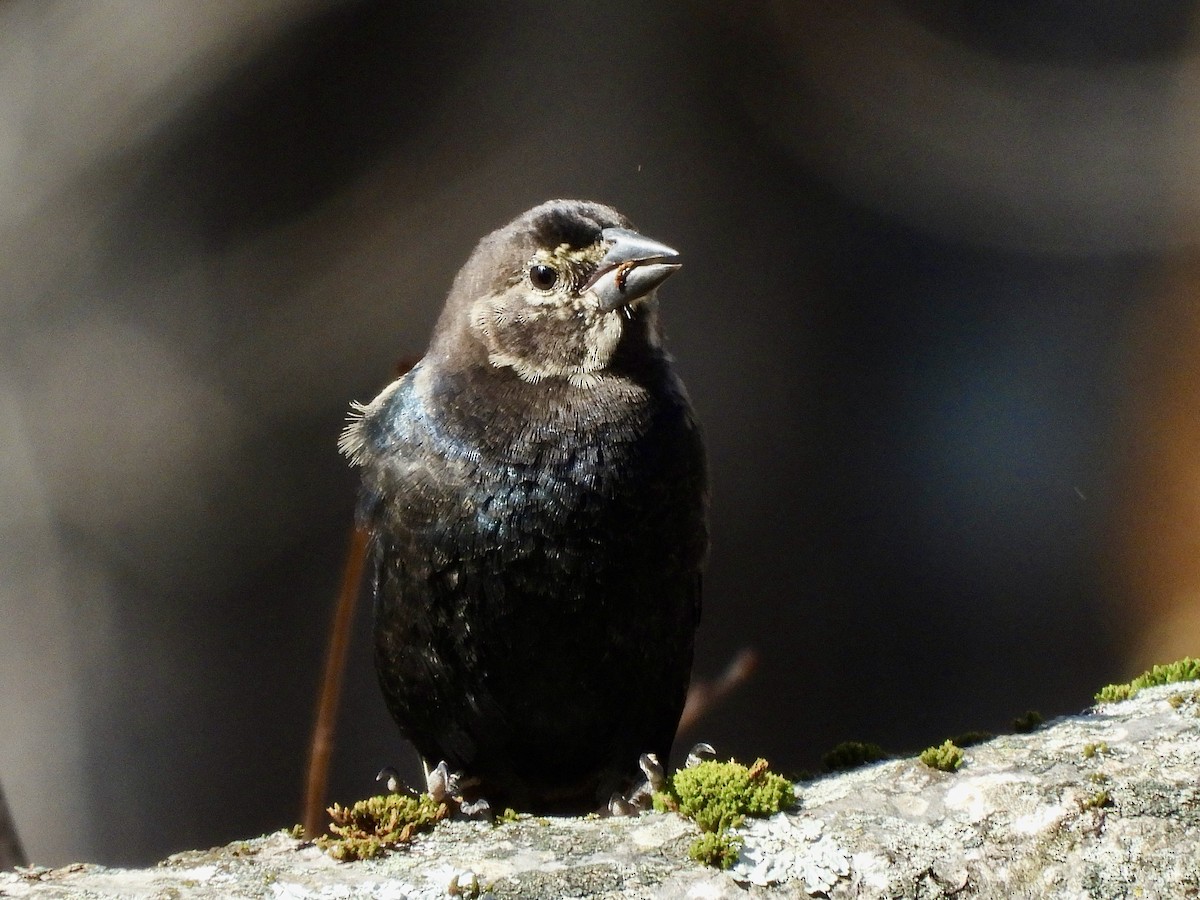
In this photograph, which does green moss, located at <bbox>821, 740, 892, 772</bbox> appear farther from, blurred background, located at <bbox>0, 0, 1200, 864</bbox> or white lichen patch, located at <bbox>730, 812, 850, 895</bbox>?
blurred background, located at <bbox>0, 0, 1200, 864</bbox>

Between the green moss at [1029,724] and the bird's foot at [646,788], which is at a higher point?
the green moss at [1029,724]

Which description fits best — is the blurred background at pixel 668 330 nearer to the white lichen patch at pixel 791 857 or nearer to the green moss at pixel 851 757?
the green moss at pixel 851 757

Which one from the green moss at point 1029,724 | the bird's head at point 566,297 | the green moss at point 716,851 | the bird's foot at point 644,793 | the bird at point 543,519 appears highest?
the bird's head at point 566,297

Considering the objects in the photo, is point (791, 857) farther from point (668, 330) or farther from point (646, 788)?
point (668, 330)

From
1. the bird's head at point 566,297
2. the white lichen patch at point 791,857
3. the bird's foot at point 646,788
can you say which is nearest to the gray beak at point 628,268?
the bird's head at point 566,297

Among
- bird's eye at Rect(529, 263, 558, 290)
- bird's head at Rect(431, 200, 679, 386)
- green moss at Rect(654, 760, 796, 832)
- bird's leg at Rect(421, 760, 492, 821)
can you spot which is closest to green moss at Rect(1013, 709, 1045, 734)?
green moss at Rect(654, 760, 796, 832)

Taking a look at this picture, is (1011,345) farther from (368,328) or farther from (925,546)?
(368,328)
